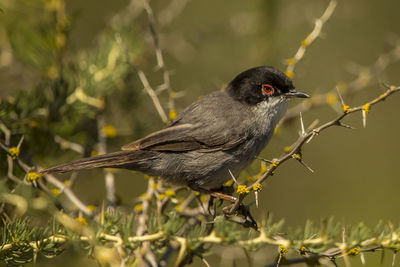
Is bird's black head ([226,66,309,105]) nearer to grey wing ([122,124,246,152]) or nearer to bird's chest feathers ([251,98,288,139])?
bird's chest feathers ([251,98,288,139])

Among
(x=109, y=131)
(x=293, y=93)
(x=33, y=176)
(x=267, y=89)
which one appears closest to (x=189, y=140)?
(x=109, y=131)

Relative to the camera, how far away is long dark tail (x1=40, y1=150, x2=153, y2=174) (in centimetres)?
260

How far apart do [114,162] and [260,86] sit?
1345 mm

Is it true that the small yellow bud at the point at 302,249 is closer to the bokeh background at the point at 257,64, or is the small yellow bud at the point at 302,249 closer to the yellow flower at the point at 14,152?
the bokeh background at the point at 257,64

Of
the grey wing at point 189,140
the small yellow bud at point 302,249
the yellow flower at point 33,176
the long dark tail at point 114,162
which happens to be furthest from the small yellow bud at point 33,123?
the small yellow bud at point 302,249

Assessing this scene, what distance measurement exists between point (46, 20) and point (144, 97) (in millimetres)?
897

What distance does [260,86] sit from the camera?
3502 millimetres

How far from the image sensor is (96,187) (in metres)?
4.55

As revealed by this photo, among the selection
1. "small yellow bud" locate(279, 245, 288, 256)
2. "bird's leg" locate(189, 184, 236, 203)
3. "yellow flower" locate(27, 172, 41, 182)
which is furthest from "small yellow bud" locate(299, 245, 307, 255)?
"yellow flower" locate(27, 172, 41, 182)

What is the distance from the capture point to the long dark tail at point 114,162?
2599mm

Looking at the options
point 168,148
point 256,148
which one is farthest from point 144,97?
point 256,148

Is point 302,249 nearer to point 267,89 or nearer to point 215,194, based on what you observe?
point 215,194

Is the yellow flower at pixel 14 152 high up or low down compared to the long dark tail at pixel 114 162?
down

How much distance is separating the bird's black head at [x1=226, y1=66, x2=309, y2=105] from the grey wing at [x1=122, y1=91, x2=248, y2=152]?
0.49ft
